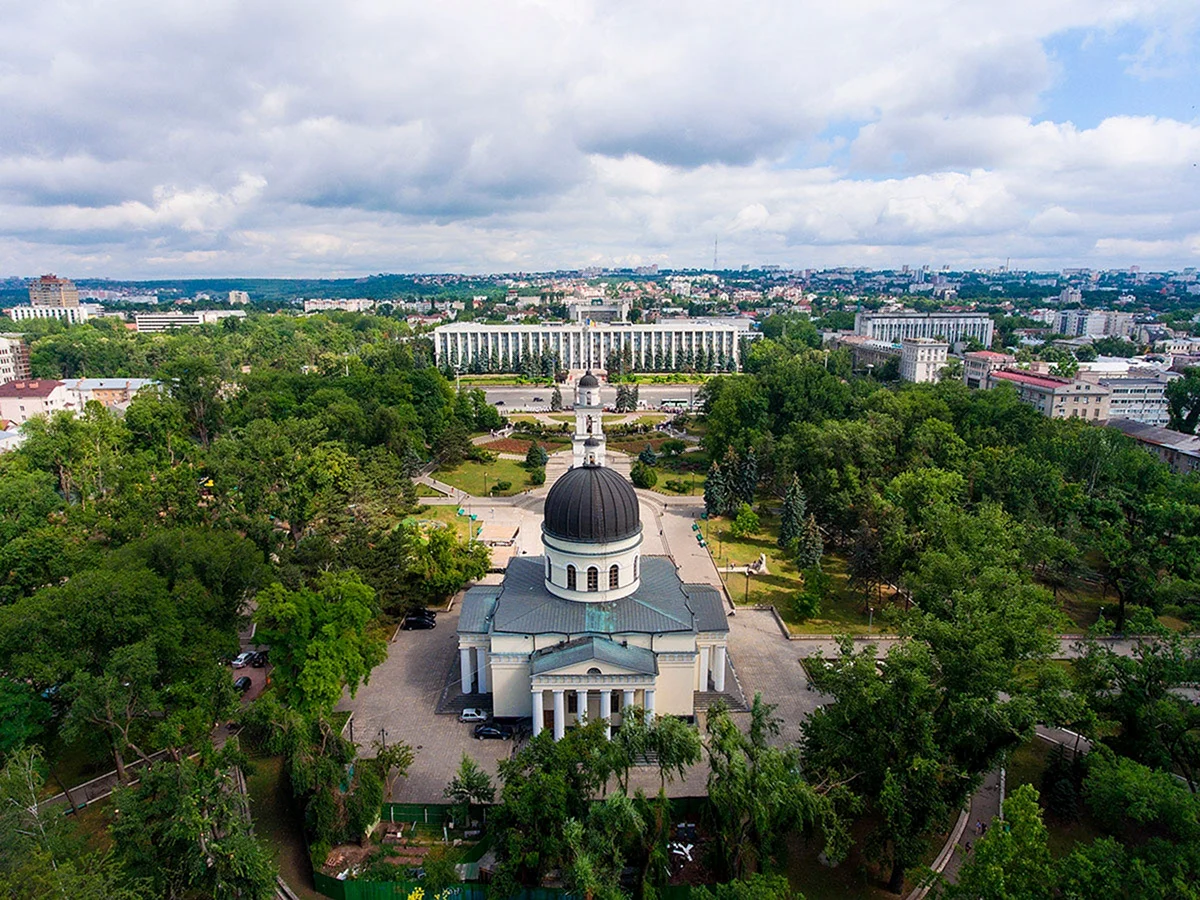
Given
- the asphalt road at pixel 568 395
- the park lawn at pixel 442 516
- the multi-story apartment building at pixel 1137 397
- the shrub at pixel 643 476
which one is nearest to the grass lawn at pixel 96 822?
the park lawn at pixel 442 516

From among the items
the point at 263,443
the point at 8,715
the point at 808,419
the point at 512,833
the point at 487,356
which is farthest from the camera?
the point at 487,356

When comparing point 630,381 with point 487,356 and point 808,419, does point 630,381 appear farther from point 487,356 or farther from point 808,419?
point 808,419

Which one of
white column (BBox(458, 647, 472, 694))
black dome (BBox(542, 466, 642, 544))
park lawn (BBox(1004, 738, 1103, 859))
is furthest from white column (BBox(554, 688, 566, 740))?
park lawn (BBox(1004, 738, 1103, 859))

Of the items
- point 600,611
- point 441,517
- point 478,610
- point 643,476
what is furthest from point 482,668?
point 643,476

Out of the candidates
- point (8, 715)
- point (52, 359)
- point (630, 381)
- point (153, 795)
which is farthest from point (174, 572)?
point (52, 359)

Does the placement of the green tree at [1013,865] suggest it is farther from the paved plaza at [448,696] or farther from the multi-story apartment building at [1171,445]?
the multi-story apartment building at [1171,445]

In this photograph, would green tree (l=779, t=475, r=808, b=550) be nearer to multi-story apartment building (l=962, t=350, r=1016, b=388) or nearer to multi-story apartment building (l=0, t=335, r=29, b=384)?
multi-story apartment building (l=962, t=350, r=1016, b=388)
